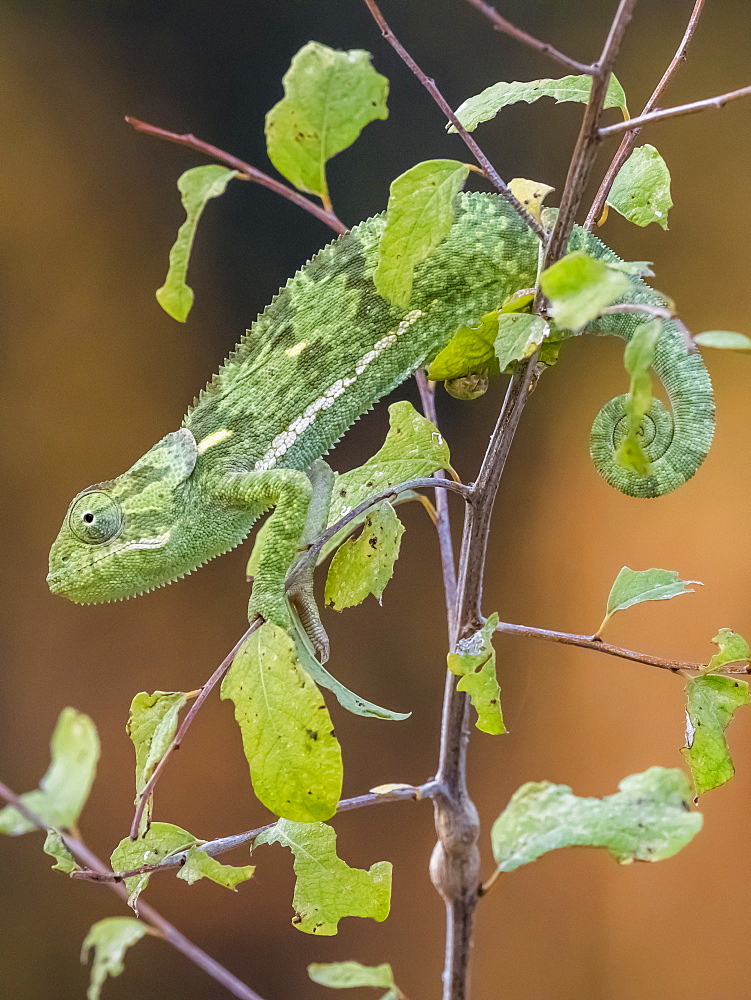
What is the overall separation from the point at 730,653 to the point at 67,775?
24.0 inches

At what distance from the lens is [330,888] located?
0.83 m

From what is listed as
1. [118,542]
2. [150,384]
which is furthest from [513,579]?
[118,542]

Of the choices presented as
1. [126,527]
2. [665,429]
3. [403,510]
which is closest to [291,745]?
[126,527]

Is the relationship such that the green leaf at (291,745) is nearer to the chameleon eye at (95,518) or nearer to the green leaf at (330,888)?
the green leaf at (330,888)

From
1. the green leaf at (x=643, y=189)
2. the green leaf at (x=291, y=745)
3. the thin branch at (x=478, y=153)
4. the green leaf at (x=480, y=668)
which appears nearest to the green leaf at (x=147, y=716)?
the green leaf at (x=291, y=745)

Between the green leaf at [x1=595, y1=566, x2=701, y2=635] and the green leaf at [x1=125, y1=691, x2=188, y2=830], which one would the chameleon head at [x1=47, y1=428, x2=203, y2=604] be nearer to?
the green leaf at [x1=125, y1=691, x2=188, y2=830]

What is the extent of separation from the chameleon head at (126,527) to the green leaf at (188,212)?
1.02ft

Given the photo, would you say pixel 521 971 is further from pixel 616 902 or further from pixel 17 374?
pixel 17 374

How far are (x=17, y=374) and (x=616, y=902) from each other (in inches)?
75.9

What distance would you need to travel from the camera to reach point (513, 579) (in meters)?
2.24

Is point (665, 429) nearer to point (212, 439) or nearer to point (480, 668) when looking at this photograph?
point (480, 668)

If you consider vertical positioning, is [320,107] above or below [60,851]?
above

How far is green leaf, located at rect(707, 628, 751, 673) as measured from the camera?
32.2 inches

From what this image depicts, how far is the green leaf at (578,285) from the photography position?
1.54 ft
